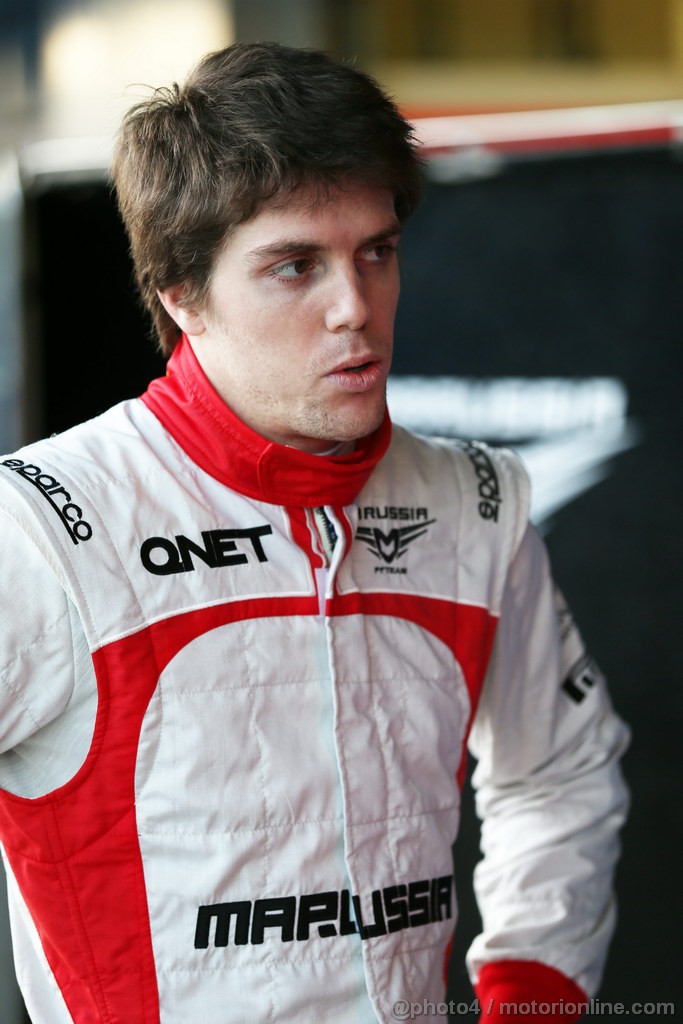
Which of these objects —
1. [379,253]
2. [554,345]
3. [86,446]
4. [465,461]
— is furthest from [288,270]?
[554,345]

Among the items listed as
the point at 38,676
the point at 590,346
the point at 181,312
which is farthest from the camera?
the point at 590,346

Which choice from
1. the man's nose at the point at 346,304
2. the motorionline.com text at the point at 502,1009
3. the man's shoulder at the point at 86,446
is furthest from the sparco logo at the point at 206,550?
the motorionline.com text at the point at 502,1009

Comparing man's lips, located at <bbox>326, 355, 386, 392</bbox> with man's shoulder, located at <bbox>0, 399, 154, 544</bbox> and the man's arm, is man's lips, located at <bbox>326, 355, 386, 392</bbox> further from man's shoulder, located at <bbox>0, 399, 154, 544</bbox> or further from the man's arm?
the man's arm

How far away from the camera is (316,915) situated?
4.08ft

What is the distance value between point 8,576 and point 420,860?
0.52 m

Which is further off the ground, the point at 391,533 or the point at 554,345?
the point at 391,533

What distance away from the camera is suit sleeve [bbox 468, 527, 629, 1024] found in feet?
4.92

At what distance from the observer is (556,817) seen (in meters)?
1.56

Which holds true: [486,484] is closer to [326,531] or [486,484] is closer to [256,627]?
[326,531]

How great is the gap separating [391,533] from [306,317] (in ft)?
0.89

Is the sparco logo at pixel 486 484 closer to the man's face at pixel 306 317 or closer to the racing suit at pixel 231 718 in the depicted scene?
the racing suit at pixel 231 718

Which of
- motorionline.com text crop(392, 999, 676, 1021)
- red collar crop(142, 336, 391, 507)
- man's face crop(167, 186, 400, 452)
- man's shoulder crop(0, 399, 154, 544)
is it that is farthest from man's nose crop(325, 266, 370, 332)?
motorionline.com text crop(392, 999, 676, 1021)

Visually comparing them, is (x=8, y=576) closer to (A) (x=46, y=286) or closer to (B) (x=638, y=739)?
(A) (x=46, y=286)

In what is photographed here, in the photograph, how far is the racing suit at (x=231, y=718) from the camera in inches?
46.6
